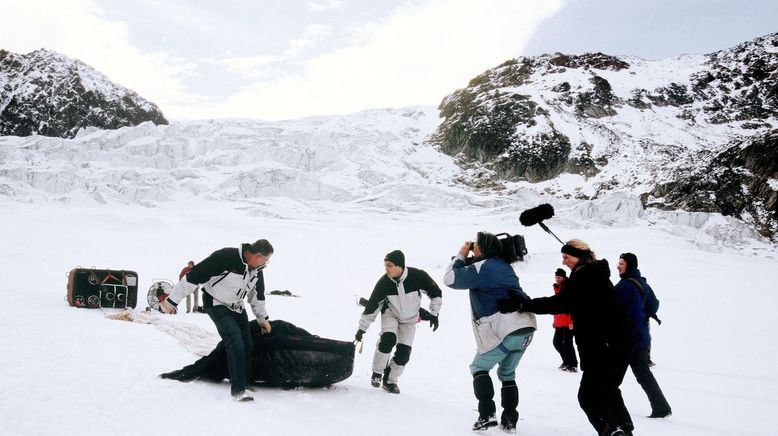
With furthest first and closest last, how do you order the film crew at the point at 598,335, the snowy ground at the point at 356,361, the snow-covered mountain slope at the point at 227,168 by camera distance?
the snow-covered mountain slope at the point at 227,168 → the snowy ground at the point at 356,361 → the film crew at the point at 598,335

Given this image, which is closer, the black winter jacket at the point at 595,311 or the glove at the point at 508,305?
the black winter jacket at the point at 595,311

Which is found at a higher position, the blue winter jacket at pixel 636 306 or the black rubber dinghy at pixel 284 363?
the blue winter jacket at pixel 636 306

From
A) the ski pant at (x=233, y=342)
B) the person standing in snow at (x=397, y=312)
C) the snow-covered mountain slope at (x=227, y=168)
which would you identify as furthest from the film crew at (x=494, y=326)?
the snow-covered mountain slope at (x=227, y=168)

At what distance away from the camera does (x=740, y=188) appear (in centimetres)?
5284

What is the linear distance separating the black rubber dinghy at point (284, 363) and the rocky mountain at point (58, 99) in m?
99.9

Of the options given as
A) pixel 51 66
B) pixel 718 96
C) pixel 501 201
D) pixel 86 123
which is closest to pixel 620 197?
pixel 501 201

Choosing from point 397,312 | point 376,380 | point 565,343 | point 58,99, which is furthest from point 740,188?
point 58,99

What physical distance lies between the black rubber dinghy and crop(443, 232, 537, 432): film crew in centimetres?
160

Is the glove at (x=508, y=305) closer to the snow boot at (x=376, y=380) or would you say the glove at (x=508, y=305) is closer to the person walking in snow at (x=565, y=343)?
the snow boot at (x=376, y=380)

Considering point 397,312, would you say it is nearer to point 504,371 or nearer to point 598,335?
point 504,371

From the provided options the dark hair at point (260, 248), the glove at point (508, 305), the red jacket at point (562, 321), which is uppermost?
the dark hair at point (260, 248)

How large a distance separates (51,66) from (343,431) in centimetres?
11869

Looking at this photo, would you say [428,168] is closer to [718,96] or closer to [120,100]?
[718,96]

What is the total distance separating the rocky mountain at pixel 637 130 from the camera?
174 ft
